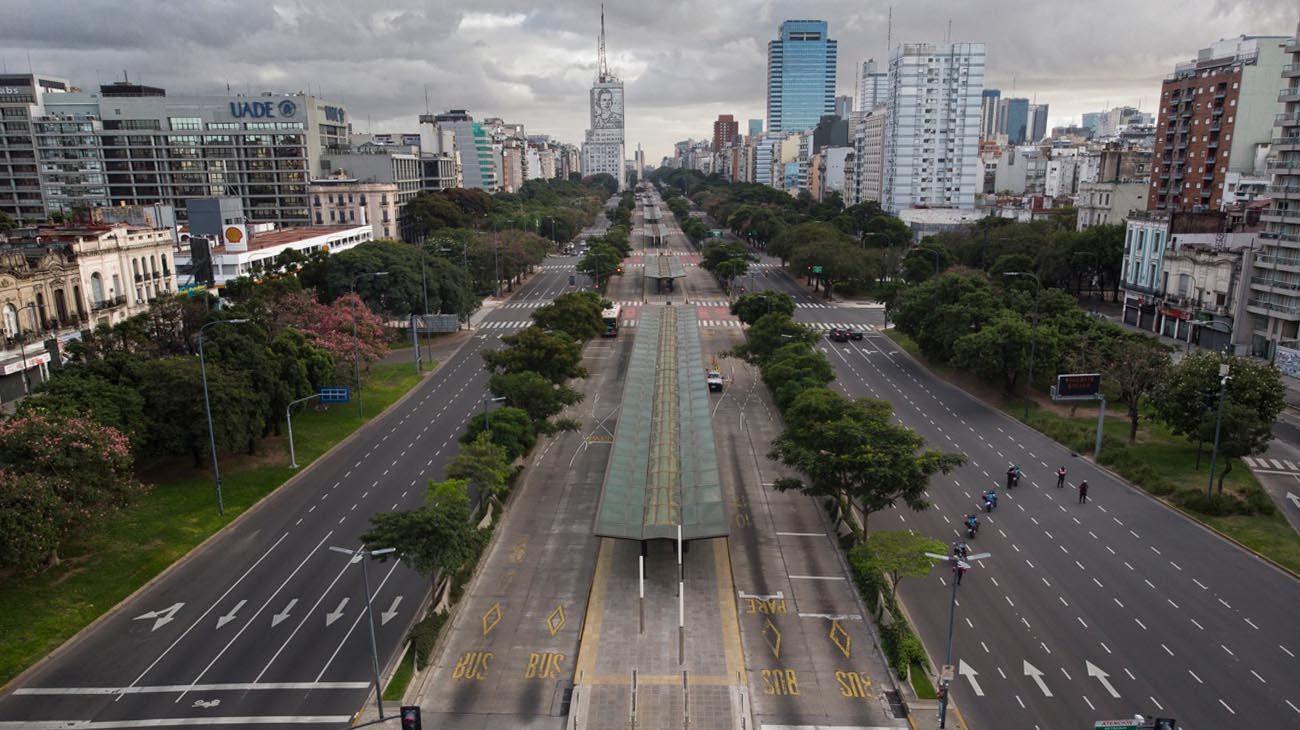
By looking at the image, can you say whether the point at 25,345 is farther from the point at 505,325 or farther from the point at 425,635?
the point at 505,325

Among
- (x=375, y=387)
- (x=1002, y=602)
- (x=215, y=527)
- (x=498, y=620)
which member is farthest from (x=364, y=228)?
Answer: (x=1002, y=602)

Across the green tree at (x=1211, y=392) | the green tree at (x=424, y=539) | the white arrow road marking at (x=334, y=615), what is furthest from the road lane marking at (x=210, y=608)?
the green tree at (x=1211, y=392)

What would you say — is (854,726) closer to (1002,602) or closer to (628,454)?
(1002,602)

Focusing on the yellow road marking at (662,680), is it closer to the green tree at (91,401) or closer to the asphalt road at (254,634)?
the asphalt road at (254,634)

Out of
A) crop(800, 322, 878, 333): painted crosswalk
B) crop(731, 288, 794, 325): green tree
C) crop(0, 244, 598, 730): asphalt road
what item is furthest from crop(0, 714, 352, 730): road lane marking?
crop(800, 322, 878, 333): painted crosswalk

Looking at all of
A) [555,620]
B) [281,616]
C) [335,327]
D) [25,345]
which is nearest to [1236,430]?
[555,620]

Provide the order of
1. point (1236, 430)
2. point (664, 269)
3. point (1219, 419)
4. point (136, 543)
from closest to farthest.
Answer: point (136, 543), point (1219, 419), point (1236, 430), point (664, 269)
